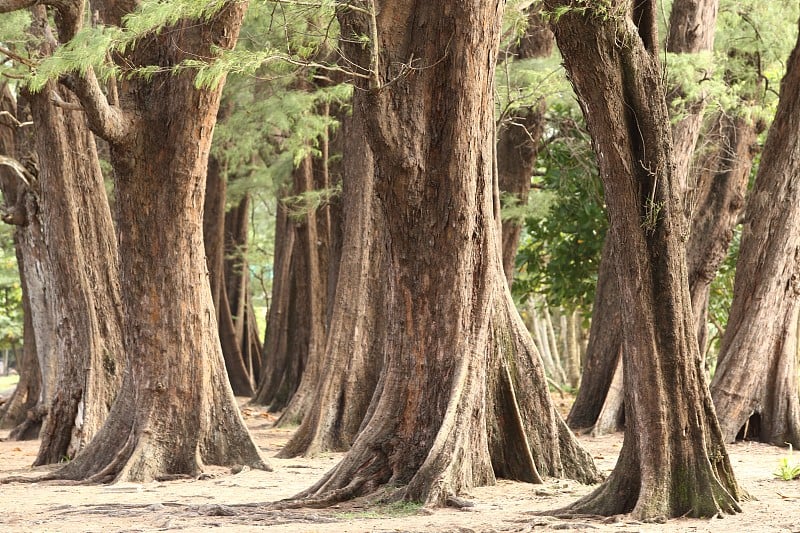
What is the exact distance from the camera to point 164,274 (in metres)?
10.2

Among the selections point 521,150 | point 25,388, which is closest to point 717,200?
point 521,150

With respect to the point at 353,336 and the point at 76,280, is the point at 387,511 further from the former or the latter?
the point at 76,280

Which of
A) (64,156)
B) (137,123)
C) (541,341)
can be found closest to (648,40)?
(137,123)

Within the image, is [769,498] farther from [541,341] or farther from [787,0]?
[541,341]

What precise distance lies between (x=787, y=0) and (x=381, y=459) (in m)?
9.96

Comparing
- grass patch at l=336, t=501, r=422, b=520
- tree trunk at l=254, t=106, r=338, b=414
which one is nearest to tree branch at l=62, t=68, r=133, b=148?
grass patch at l=336, t=501, r=422, b=520

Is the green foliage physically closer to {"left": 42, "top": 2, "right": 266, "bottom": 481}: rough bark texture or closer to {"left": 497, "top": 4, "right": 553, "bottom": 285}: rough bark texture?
{"left": 497, "top": 4, "right": 553, "bottom": 285}: rough bark texture

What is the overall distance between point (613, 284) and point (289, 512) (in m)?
8.34

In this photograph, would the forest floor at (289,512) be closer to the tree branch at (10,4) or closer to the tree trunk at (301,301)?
the tree branch at (10,4)

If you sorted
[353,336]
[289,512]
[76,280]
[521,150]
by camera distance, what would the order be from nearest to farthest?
→ [289,512] → [76,280] → [353,336] → [521,150]

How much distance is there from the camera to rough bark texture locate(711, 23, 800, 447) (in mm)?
12406

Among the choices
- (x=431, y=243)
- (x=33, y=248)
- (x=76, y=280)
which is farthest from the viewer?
(x=33, y=248)

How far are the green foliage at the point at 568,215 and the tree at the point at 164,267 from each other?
23.4 feet

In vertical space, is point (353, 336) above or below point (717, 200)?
below
